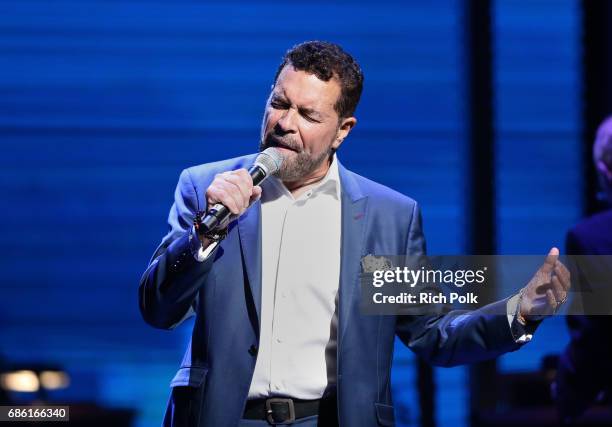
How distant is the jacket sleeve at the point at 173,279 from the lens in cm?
189

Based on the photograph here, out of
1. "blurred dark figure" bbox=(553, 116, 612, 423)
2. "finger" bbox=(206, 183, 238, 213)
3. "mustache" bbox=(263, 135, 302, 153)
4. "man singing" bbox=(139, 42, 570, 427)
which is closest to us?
"finger" bbox=(206, 183, 238, 213)

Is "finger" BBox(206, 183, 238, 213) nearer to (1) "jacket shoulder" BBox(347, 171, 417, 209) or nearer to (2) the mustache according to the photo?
Answer: (2) the mustache

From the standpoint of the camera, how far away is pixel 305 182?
2242mm

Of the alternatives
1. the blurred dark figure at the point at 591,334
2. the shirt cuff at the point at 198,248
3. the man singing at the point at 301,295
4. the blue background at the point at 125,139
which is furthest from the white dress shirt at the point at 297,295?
the blue background at the point at 125,139

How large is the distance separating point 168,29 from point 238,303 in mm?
1737

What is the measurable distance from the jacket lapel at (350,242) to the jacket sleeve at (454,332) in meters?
0.13

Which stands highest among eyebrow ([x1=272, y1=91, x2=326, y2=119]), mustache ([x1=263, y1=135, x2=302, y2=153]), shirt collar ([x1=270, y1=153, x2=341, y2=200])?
eyebrow ([x1=272, y1=91, x2=326, y2=119])

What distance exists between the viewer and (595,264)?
110 inches

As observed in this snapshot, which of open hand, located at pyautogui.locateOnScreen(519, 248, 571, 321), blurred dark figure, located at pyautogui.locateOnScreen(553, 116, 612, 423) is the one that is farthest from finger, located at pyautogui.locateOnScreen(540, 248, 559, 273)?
blurred dark figure, located at pyautogui.locateOnScreen(553, 116, 612, 423)

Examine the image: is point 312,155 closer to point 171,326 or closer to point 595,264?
point 171,326

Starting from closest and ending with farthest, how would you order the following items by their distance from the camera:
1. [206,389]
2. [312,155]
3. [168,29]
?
[206,389] → [312,155] → [168,29]

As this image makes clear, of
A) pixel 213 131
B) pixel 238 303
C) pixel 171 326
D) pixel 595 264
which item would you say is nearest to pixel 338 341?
pixel 238 303

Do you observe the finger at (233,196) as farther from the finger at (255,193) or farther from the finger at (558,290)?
the finger at (558,290)

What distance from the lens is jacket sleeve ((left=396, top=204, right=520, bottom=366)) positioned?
6.82 feet
